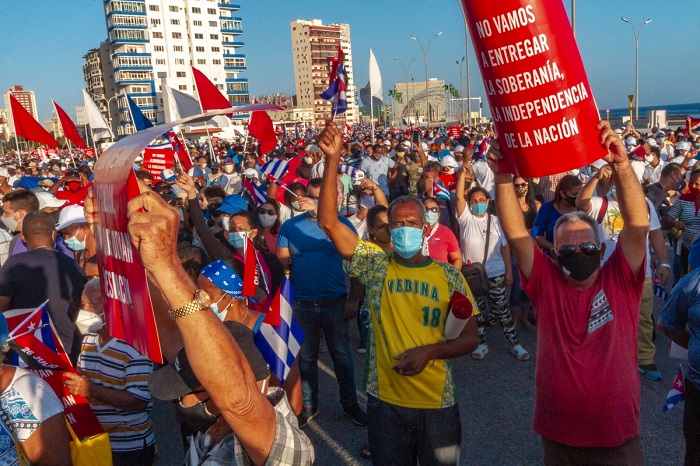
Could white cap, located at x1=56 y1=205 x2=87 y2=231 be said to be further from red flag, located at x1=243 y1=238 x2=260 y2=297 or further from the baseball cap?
the baseball cap

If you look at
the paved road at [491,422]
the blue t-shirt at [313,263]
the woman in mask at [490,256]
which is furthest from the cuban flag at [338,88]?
the paved road at [491,422]

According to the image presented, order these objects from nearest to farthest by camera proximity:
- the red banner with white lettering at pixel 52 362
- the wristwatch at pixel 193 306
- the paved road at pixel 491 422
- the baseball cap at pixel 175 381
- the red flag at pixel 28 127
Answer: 1. the wristwatch at pixel 193 306
2. the baseball cap at pixel 175 381
3. the red banner with white lettering at pixel 52 362
4. the paved road at pixel 491 422
5. the red flag at pixel 28 127

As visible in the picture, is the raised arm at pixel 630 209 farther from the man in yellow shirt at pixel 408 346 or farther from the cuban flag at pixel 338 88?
the cuban flag at pixel 338 88

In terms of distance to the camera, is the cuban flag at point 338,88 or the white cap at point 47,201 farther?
the white cap at point 47,201

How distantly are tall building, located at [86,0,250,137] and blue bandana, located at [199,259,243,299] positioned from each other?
319 ft

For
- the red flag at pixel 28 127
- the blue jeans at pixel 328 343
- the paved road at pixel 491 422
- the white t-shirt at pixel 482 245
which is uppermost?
the red flag at pixel 28 127

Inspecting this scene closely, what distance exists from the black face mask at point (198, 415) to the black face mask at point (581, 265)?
1.77 meters

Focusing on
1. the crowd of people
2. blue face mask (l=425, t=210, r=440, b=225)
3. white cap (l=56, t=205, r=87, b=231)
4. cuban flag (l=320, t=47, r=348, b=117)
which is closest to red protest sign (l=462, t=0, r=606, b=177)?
the crowd of people

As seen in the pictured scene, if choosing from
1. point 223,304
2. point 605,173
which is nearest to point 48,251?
point 223,304

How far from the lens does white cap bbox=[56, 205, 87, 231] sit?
19.3 ft

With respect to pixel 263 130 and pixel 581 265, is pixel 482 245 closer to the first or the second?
pixel 581 265

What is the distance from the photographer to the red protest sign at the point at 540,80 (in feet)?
7.03

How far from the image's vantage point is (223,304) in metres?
2.91

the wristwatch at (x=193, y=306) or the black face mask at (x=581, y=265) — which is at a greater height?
the wristwatch at (x=193, y=306)
